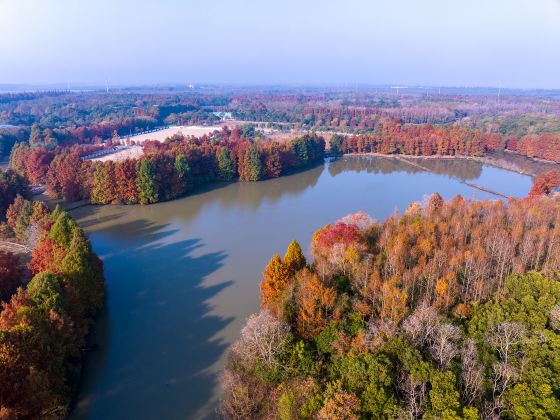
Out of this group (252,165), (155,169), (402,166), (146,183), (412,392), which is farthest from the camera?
(402,166)

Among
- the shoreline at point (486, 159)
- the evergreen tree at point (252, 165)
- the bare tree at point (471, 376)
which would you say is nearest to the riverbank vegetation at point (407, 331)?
the bare tree at point (471, 376)

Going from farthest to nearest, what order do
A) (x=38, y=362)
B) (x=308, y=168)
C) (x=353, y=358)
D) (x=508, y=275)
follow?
(x=308, y=168) < (x=508, y=275) < (x=38, y=362) < (x=353, y=358)

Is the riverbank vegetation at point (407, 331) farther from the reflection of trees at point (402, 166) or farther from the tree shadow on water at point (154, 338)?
the reflection of trees at point (402, 166)

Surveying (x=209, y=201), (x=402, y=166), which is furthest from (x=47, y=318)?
(x=402, y=166)

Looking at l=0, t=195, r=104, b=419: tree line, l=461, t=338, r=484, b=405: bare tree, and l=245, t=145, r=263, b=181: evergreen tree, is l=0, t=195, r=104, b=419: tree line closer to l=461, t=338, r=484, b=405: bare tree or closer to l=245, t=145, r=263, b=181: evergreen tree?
l=461, t=338, r=484, b=405: bare tree

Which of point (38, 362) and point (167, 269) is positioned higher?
point (38, 362)

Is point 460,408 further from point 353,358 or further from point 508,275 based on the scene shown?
point 508,275

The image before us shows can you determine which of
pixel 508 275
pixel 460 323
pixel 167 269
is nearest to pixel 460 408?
pixel 460 323

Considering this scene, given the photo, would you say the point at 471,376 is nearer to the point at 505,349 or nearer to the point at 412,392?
the point at 412,392
